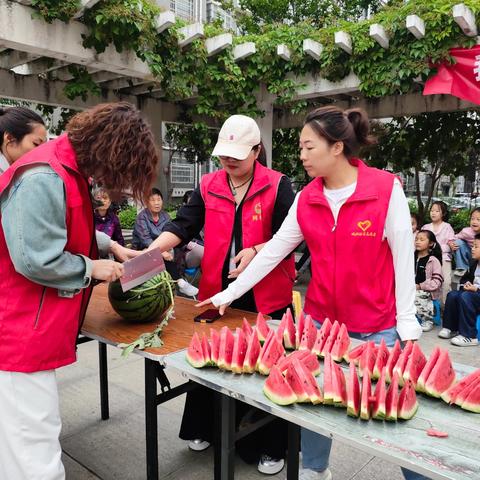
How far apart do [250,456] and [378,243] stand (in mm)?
1751

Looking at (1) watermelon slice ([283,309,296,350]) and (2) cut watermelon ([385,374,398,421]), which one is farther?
(1) watermelon slice ([283,309,296,350])

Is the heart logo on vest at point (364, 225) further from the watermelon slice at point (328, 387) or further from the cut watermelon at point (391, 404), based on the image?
the cut watermelon at point (391, 404)

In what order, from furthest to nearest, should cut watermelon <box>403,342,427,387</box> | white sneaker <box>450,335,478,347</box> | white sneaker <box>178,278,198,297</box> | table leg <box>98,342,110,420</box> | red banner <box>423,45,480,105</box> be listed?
white sneaker <box>178,278,198,297</box>
red banner <box>423,45,480,105</box>
white sneaker <box>450,335,478,347</box>
table leg <box>98,342,110,420</box>
cut watermelon <box>403,342,427,387</box>

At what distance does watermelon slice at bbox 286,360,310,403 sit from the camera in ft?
5.38

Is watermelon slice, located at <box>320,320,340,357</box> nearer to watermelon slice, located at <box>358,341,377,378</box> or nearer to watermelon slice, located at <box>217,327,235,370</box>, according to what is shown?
watermelon slice, located at <box>358,341,377,378</box>

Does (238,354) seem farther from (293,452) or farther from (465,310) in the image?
(465,310)

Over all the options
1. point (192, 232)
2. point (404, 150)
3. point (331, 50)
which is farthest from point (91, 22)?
point (404, 150)

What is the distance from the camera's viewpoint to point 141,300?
240cm

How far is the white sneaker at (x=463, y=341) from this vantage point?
5.56 meters

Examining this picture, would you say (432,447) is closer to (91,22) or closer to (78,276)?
(78,276)

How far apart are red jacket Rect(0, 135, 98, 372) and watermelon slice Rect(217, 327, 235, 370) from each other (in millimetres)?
643

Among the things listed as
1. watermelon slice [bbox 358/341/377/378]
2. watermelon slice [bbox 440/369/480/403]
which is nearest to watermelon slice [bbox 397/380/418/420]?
watermelon slice [bbox 440/369/480/403]

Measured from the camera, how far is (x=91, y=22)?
623cm

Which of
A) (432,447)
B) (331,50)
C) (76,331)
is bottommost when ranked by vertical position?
(432,447)
